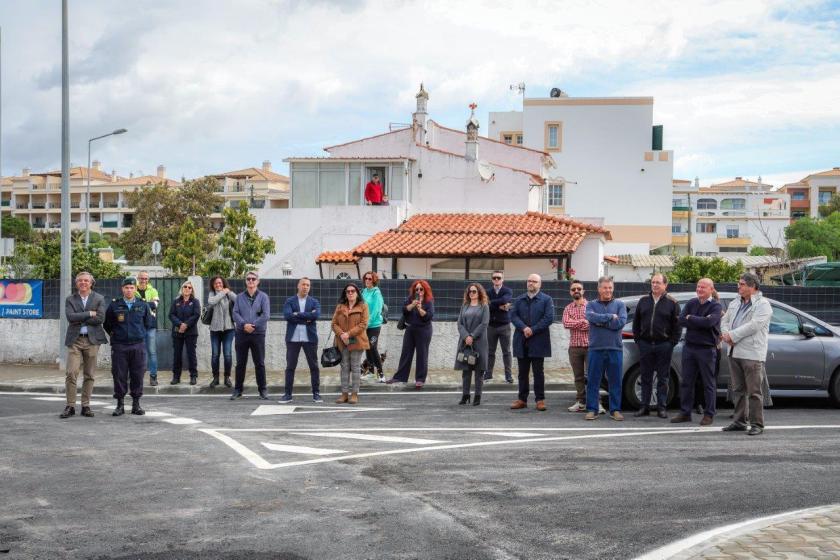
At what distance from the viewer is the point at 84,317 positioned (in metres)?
13.6

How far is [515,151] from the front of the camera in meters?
46.0

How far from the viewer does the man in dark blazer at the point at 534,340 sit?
564 inches

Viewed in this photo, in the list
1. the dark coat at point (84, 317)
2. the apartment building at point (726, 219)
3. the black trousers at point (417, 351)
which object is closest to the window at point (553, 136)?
the apartment building at point (726, 219)

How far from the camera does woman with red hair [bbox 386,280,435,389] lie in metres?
18.0

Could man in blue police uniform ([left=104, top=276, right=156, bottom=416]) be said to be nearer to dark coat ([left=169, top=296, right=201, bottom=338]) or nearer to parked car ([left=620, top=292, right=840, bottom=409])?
dark coat ([left=169, top=296, right=201, bottom=338])

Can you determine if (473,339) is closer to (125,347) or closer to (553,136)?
(125,347)

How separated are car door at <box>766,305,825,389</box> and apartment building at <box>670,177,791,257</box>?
305 ft

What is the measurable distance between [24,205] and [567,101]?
251ft

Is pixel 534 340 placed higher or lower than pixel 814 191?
lower

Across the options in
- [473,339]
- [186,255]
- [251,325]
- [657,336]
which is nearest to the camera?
[657,336]

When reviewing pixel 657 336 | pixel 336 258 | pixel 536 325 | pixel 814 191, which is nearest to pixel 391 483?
pixel 657 336

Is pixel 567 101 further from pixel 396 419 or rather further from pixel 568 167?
pixel 396 419

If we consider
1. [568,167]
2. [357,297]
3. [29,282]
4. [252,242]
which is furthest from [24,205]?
A: [357,297]

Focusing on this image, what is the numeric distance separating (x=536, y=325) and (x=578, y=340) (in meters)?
0.59
